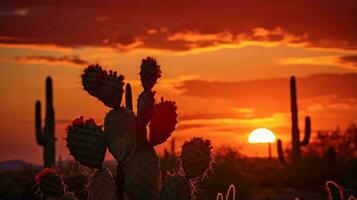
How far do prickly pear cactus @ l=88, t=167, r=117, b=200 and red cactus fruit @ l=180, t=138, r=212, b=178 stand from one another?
0.65 metres

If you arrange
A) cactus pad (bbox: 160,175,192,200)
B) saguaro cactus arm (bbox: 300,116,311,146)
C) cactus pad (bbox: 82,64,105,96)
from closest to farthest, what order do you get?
cactus pad (bbox: 160,175,192,200) < cactus pad (bbox: 82,64,105,96) < saguaro cactus arm (bbox: 300,116,311,146)

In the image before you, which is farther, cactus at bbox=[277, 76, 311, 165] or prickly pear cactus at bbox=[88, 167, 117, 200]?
cactus at bbox=[277, 76, 311, 165]

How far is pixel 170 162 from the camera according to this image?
24500mm

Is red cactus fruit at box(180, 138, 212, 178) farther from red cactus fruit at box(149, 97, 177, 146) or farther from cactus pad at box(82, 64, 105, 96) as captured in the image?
cactus pad at box(82, 64, 105, 96)

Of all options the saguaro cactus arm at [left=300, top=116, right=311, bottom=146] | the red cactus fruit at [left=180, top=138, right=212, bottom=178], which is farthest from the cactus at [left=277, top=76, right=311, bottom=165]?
the red cactus fruit at [left=180, top=138, right=212, bottom=178]

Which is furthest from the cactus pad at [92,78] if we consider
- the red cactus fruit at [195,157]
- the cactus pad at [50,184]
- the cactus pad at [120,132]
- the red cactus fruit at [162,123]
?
the red cactus fruit at [195,157]

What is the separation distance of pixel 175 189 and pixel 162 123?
573 millimetres

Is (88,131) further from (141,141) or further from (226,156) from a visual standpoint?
(226,156)

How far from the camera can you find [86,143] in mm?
6809

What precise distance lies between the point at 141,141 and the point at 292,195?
1663cm

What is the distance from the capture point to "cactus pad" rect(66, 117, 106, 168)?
681 cm

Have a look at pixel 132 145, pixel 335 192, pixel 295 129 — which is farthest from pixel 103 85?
pixel 295 129

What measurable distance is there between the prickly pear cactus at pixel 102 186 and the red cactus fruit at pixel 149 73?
2.82 ft

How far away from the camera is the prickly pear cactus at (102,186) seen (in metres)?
7.01
